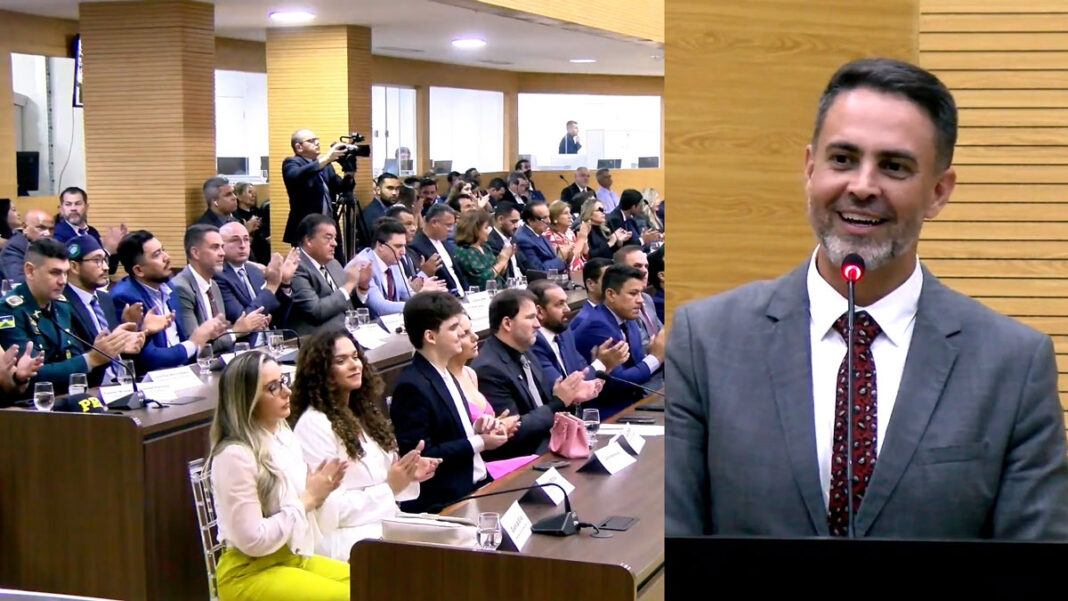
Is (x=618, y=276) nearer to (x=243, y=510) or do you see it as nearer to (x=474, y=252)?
(x=243, y=510)

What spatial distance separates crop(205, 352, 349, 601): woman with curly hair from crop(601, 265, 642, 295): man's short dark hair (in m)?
2.74

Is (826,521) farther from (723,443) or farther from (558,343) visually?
(558,343)

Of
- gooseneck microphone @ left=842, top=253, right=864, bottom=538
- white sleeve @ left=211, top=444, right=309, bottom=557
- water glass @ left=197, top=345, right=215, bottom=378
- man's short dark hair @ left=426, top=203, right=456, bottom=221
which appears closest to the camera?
gooseneck microphone @ left=842, top=253, right=864, bottom=538

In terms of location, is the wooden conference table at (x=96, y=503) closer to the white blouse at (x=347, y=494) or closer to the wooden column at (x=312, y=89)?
the white blouse at (x=347, y=494)

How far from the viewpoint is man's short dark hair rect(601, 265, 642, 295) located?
21.3 ft

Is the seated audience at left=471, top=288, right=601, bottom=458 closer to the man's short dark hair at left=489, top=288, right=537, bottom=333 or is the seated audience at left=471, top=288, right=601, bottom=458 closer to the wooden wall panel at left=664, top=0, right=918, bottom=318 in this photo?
the man's short dark hair at left=489, top=288, right=537, bottom=333

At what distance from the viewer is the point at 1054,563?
0.99 m

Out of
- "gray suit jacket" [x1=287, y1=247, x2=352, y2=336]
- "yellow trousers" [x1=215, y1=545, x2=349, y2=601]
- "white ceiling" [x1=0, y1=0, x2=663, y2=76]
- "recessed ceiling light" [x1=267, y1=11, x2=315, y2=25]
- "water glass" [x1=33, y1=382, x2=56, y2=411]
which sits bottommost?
"yellow trousers" [x1=215, y1=545, x2=349, y2=601]

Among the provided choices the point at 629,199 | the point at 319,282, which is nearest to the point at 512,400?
the point at 319,282

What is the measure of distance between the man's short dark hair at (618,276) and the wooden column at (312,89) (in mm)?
7441

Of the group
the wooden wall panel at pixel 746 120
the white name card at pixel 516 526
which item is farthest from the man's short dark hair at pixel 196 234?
the wooden wall panel at pixel 746 120

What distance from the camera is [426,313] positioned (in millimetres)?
4828

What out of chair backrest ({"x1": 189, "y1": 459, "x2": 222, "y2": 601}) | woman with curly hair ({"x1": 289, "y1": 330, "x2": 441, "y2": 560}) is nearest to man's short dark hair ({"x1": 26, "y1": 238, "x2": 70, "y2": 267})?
chair backrest ({"x1": 189, "y1": 459, "x2": 222, "y2": 601})

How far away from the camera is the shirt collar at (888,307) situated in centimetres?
134
